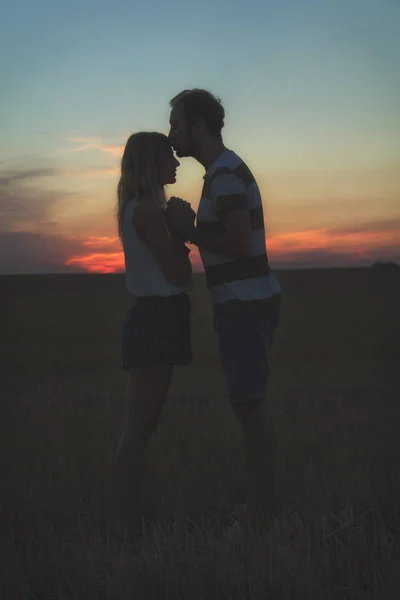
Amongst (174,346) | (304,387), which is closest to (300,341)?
(304,387)

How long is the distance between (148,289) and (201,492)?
1.47 meters

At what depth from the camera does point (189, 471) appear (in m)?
4.95

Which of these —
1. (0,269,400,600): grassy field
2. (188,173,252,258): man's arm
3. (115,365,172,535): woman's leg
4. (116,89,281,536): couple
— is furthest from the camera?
(115,365,172,535): woman's leg

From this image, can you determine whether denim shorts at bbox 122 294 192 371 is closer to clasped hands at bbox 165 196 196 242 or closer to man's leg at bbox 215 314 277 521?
man's leg at bbox 215 314 277 521

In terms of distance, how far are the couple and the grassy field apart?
38 cm

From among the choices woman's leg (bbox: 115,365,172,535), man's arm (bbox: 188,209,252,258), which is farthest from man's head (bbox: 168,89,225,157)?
woman's leg (bbox: 115,365,172,535)

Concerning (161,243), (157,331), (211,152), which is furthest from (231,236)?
(157,331)

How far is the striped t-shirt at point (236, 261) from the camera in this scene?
3576mm

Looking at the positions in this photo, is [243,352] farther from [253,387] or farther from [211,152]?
[211,152]

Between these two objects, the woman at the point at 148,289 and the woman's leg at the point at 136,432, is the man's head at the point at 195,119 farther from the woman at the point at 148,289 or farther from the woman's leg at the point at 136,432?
the woman's leg at the point at 136,432

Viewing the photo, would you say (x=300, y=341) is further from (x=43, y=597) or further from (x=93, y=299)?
(x=93, y=299)

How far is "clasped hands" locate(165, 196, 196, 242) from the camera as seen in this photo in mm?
3566

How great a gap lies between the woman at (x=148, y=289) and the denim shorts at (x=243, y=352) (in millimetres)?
218

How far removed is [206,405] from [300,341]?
8.41 meters
